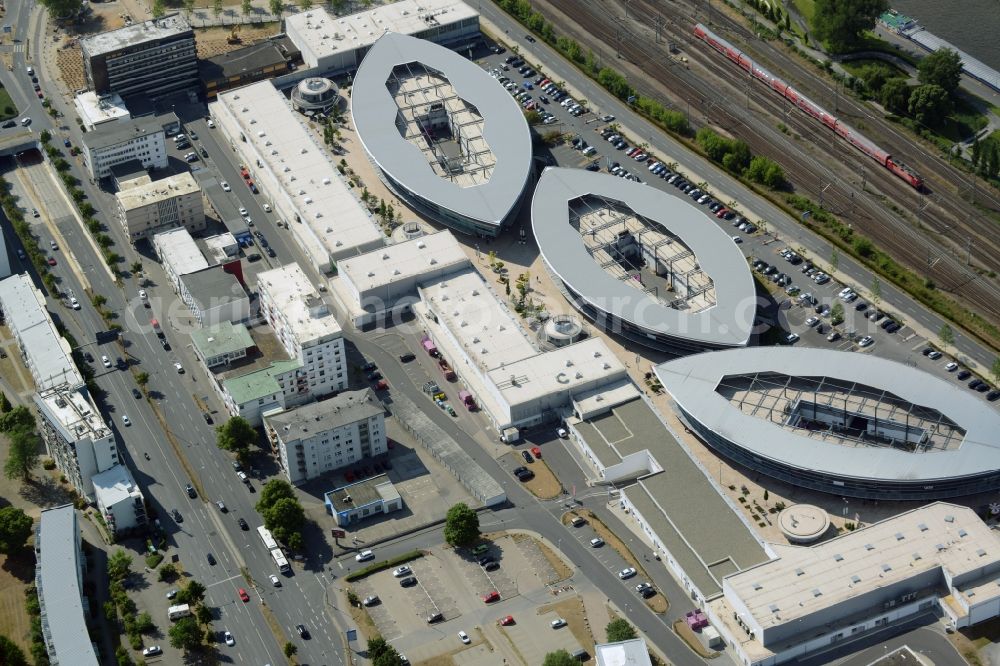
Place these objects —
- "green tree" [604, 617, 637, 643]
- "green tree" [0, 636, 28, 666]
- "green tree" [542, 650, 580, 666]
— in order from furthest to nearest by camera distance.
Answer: "green tree" [604, 617, 637, 643] → "green tree" [0, 636, 28, 666] → "green tree" [542, 650, 580, 666]

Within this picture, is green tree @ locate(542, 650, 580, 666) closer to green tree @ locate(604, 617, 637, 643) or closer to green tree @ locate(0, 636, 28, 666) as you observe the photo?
green tree @ locate(604, 617, 637, 643)

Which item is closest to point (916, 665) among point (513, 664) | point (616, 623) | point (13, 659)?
point (616, 623)

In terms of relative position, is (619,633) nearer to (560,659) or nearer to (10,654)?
(560,659)

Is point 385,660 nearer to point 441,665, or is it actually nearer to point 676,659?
point 441,665

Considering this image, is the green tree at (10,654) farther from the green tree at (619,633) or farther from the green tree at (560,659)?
the green tree at (619,633)

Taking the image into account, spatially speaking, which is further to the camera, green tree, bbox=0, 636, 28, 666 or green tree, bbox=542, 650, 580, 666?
green tree, bbox=0, 636, 28, 666

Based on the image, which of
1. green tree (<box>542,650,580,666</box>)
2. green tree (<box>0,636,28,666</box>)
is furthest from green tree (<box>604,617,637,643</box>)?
green tree (<box>0,636,28,666</box>)

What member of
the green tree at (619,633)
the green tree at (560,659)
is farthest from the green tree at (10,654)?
the green tree at (619,633)
